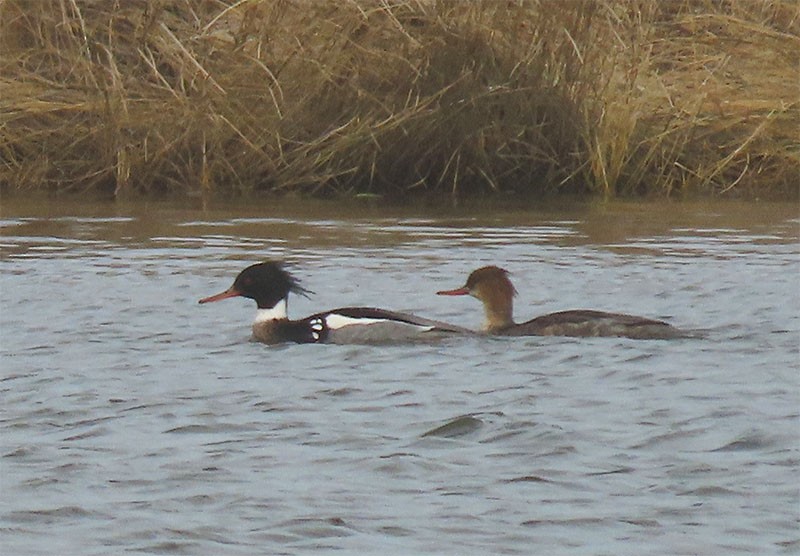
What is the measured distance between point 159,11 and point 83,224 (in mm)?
3157

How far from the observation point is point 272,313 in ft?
29.6

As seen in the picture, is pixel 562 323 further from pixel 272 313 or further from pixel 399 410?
pixel 399 410

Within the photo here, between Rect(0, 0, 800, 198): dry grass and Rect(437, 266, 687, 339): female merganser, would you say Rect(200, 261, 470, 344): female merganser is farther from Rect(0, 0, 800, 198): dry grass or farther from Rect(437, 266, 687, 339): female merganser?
Rect(0, 0, 800, 198): dry grass

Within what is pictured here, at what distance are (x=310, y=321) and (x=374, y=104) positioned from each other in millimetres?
6559

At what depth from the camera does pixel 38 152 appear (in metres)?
15.9

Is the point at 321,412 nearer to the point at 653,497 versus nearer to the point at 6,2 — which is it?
the point at 653,497

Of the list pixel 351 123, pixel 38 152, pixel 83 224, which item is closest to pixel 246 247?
pixel 83 224

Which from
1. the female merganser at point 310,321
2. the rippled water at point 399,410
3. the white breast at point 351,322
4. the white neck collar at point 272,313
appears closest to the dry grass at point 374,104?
the rippled water at point 399,410

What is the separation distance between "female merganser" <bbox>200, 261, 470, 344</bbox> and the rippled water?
0.36 feet

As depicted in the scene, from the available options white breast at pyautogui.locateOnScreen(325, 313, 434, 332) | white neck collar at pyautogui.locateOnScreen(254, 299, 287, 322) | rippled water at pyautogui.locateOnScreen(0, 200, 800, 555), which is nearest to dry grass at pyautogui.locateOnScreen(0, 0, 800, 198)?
rippled water at pyautogui.locateOnScreen(0, 200, 800, 555)

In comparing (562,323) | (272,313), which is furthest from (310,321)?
(562,323)

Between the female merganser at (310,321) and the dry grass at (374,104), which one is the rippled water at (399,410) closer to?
the female merganser at (310,321)

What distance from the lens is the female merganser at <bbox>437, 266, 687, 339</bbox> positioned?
330 inches

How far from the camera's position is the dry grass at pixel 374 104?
15172 millimetres
